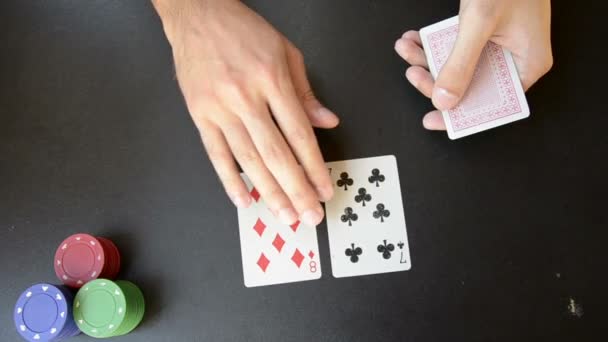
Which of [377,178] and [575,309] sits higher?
[377,178]

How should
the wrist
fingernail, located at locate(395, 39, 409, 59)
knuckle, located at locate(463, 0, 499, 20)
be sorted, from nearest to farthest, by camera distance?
knuckle, located at locate(463, 0, 499, 20)
the wrist
fingernail, located at locate(395, 39, 409, 59)

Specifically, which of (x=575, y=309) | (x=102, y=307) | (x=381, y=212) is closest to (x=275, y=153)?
(x=381, y=212)

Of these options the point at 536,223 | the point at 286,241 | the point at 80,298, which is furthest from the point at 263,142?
the point at 536,223

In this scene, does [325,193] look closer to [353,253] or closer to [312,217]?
[312,217]

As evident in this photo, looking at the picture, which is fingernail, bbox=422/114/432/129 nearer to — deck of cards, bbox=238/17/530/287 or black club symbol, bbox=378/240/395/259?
deck of cards, bbox=238/17/530/287

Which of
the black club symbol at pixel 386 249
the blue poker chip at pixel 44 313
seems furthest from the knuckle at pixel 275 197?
the blue poker chip at pixel 44 313

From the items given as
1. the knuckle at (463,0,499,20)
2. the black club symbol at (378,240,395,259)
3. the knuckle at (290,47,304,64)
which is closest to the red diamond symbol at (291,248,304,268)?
the black club symbol at (378,240,395,259)

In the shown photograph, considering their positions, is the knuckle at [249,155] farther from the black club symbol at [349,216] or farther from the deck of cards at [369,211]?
the black club symbol at [349,216]
